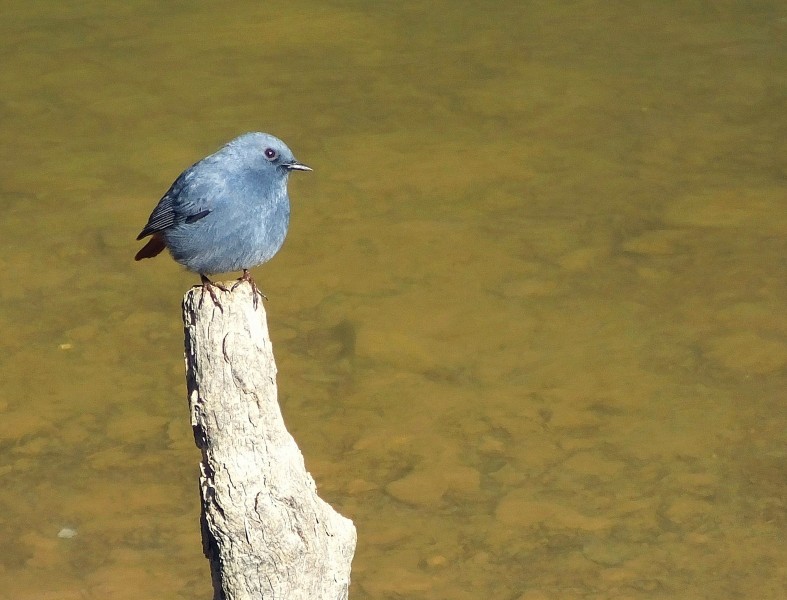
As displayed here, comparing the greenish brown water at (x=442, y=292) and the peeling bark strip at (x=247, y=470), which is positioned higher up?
the peeling bark strip at (x=247, y=470)

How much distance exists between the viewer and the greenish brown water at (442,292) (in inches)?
251

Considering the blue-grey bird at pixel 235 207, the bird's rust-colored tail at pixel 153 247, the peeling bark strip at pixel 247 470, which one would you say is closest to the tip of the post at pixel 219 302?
the peeling bark strip at pixel 247 470

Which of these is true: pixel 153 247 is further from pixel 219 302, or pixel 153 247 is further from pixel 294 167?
pixel 219 302

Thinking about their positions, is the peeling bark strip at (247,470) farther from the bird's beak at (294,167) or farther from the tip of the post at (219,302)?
the bird's beak at (294,167)

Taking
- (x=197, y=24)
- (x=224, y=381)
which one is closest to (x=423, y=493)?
(x=224, y=381)

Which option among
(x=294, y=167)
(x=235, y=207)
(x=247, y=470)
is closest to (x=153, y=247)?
(x=235, y=207)

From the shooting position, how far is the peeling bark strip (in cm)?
376

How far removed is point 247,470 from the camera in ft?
12.5

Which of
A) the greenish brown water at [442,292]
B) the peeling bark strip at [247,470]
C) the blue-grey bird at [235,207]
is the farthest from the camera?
the greenish brown water at [442,292]

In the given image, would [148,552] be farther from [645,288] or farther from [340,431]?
[645,288]

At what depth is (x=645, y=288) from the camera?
27.4ft

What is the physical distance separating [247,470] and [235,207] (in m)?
1.15

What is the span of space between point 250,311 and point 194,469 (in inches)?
126

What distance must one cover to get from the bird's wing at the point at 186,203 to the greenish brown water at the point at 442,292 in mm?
2082
